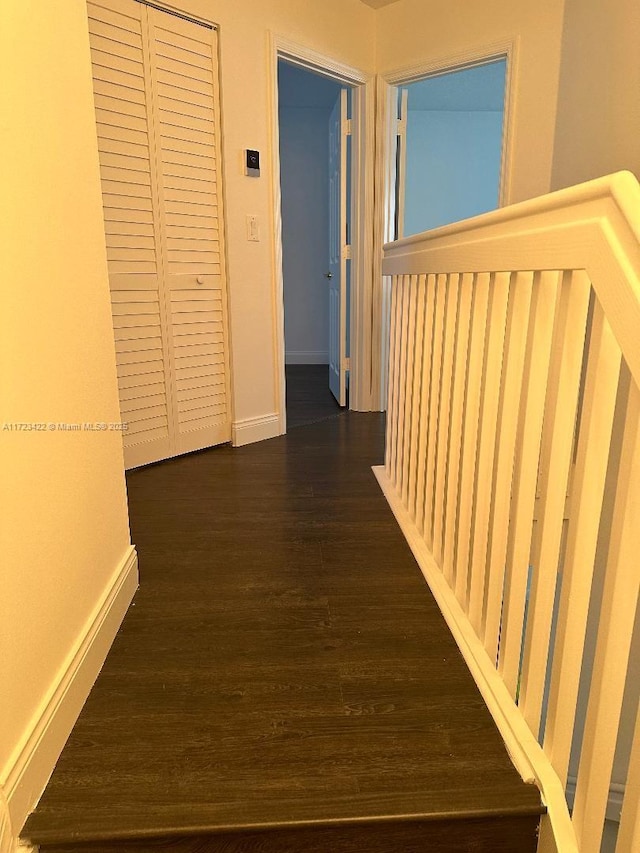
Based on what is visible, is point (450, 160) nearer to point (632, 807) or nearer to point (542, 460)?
point (542, 460)

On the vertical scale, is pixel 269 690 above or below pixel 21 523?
below

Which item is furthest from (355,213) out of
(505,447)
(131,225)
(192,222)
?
(505,447)

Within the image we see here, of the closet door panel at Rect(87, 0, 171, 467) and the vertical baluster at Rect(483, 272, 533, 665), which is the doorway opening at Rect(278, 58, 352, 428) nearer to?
the closet door panel at Rect(87, 0, 171, 467)

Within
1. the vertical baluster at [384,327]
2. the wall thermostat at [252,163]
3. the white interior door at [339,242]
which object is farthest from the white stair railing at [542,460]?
the white interior door at [339,242]

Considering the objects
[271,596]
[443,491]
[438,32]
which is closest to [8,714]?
[271,596]

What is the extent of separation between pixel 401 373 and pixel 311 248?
406 centimetres

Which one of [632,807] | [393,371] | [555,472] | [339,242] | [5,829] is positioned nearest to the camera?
[632,807]

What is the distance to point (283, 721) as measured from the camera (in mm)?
1200

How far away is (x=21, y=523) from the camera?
40.0 inches

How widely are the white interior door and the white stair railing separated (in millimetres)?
2174

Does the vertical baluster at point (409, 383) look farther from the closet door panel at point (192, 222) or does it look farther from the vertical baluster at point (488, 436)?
the closet door panel at point (192, 222)

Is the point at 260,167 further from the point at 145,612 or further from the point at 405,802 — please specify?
the point at 405,802

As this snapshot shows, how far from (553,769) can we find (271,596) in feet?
2.82

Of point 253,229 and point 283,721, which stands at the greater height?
point 253,229
